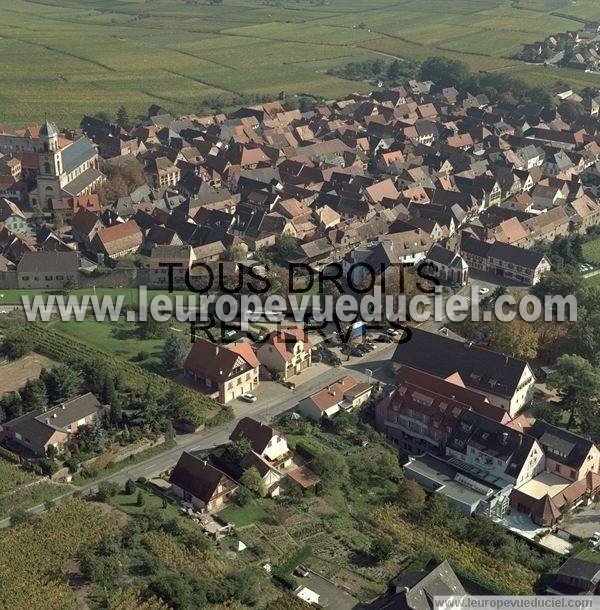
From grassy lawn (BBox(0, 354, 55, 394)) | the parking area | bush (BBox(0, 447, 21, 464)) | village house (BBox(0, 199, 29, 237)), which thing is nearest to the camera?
the parking area

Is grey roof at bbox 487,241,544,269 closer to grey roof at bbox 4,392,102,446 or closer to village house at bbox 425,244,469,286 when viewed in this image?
village house at bbox 425,244,469,286

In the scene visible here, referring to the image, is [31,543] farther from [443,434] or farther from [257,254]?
[257,254]

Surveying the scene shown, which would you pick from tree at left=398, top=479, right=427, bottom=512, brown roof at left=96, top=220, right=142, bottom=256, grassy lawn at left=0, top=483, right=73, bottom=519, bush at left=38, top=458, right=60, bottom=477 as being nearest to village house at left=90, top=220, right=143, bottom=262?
brown roof at left=96, top=220, right=142, bottom=256

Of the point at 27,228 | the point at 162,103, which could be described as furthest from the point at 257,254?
the point at 162,103

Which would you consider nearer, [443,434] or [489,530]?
[489,530]

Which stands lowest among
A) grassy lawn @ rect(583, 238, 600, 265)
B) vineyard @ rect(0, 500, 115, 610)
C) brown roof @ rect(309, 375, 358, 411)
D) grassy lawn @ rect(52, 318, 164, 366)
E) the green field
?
vineyard @ rect(0, 500, 115, 610)

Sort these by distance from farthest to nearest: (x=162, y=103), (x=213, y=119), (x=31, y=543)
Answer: (x=162, y=103), (x=213, y=119), (x=31, y=543)
